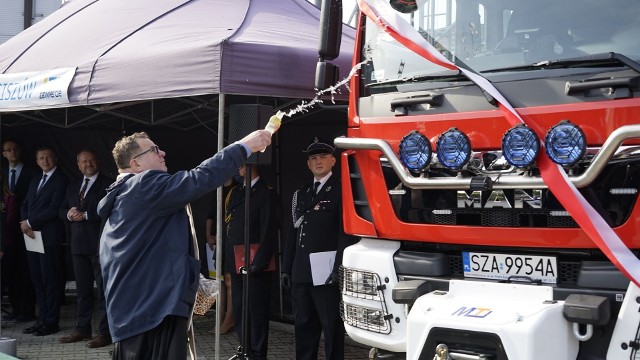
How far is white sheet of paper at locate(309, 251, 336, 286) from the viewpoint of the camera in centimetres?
573

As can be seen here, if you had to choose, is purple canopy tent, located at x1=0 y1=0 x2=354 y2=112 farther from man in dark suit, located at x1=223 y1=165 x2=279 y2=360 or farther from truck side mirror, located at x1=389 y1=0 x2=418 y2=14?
truck side mirror, located at x1=389 y1=0 x2=418 y2=14

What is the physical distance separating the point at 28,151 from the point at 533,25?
26.5ft

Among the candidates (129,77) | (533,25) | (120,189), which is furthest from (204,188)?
(129,77)

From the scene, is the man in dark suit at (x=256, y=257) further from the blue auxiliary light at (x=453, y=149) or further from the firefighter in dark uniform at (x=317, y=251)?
the blue auxiliary light at (x=453, y=149)

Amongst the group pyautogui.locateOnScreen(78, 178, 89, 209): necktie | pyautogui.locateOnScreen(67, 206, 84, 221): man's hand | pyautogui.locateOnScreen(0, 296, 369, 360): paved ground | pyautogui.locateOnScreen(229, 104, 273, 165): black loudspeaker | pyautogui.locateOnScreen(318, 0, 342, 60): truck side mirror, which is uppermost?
pyautogui.locateOnScreen(318, 0, 342, 60): truck side mirror

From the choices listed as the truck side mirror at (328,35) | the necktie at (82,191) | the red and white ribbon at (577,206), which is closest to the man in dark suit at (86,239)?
the necktie at (82,191)

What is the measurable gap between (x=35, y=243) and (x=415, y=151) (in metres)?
5.48

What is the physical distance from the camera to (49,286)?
8.00 metres

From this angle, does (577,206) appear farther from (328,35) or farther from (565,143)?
(328,35)

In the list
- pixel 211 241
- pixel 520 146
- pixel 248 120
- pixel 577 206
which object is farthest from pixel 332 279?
pixel 211 241

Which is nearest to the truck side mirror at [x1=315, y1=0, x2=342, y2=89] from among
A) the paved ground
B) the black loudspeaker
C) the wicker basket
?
the black loudspeaker

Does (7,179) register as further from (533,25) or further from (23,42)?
(533,25)

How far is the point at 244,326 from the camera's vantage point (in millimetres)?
5676

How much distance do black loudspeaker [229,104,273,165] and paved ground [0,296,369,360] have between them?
2.64 metres
